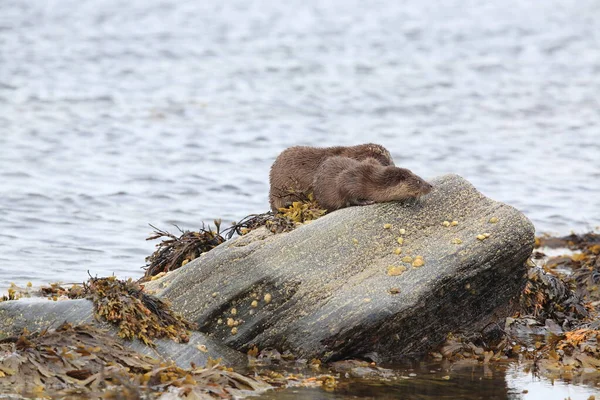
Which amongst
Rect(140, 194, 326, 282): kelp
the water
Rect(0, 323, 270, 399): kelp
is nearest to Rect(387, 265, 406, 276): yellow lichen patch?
Rect(140, 194, 326, 282): kelp

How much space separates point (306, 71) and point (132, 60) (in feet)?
15.6

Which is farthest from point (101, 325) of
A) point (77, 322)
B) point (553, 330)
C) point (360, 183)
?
point (553, 330)

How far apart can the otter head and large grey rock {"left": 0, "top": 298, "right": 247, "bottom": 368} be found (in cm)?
165

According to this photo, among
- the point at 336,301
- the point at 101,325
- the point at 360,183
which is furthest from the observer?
the point at 360,183

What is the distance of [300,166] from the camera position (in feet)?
25.9

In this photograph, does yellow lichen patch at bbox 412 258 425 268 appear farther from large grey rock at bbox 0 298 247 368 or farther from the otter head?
large grey rock at bbox 0 298 247 368

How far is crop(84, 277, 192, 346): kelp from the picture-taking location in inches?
255

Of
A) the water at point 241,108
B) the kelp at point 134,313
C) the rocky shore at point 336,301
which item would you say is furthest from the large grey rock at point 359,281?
the water at point 241,108

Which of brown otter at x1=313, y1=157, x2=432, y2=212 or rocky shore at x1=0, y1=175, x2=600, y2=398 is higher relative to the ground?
brown otter at x1=313, y1=157, x2=432, y2=212

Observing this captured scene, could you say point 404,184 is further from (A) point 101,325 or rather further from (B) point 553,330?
(A) point 101,325

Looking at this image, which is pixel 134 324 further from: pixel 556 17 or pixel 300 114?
pixel 556 17

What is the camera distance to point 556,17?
37281 millimetres

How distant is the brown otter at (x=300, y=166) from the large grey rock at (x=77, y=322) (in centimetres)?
160

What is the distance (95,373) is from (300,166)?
2.66 metres
